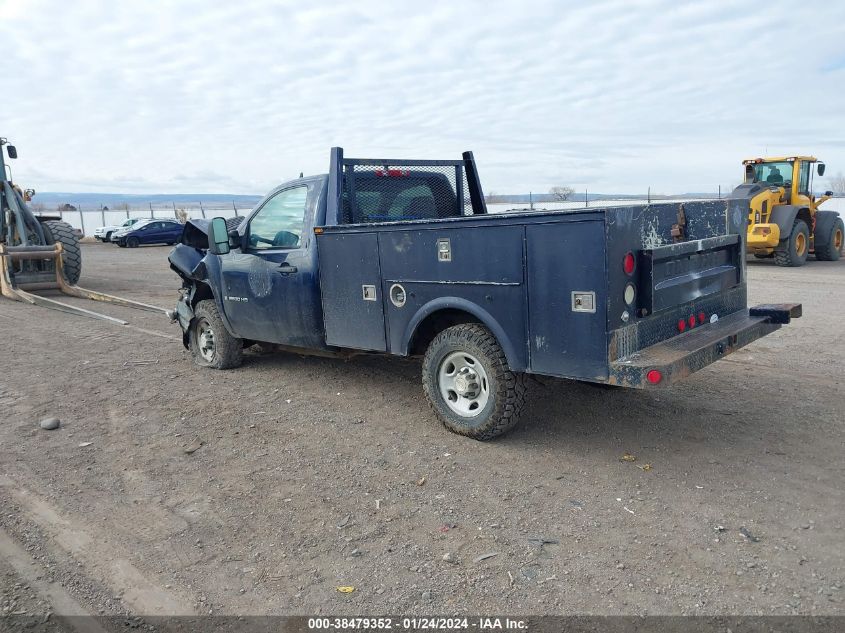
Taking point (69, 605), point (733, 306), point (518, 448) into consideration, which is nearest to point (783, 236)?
point (733, 306)

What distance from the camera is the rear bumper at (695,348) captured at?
4.01m

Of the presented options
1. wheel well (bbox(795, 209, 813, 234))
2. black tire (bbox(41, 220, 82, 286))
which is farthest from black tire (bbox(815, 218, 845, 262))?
black tire (bbox(41, 220, 82, 286))

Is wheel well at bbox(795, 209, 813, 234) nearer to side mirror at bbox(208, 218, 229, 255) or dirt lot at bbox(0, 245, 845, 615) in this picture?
dirt lot at bbox(0, 245, 845, 615)

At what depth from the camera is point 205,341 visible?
7.56 metres

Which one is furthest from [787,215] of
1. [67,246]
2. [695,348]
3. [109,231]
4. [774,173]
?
[109,231]

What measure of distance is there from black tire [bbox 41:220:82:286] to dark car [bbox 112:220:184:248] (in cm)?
1716

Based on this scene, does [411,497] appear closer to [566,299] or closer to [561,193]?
[566,299]

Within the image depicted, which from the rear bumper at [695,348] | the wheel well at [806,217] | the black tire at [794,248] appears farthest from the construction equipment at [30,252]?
the wheel well at [806,217]

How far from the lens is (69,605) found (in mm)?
3152

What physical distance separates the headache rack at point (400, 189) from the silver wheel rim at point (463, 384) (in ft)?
5.44

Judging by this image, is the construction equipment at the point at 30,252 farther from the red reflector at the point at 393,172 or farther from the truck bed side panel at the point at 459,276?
the truck bed side panel at the point at 459,276

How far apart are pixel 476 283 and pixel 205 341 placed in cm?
397

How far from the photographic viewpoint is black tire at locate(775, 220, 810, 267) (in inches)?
630

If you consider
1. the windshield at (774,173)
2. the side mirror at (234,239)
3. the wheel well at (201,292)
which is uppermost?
the windshield at (774,173)
